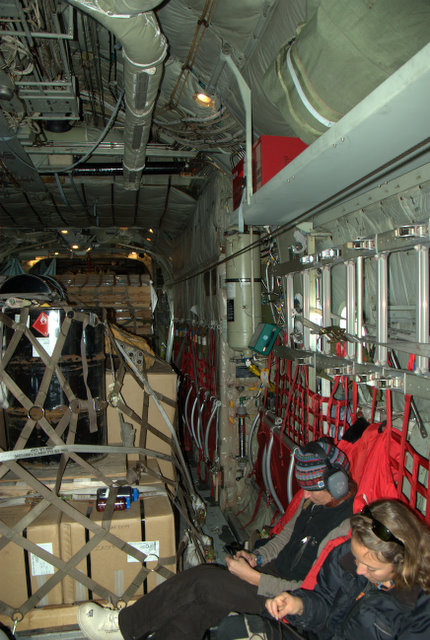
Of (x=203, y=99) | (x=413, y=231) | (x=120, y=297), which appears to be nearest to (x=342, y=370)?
(x=413, y=231)

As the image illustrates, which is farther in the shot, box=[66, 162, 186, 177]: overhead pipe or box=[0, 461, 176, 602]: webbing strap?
box=[66, 162, 186, 177]: overhead pipe

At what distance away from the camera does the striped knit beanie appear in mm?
2510

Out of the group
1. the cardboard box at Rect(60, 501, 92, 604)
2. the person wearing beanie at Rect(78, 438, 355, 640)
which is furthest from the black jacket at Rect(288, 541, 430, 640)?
the cardboard box at Rect(60, 501, 92, 604)

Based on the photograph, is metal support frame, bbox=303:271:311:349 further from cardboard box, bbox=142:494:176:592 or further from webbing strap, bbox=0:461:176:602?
webbing strap, bbox=0:461:176:602

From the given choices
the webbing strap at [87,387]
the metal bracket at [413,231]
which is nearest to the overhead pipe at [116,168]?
the webbing strap at [87,387]

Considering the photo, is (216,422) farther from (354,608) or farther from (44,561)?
(354,608)

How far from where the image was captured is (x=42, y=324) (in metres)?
3.13

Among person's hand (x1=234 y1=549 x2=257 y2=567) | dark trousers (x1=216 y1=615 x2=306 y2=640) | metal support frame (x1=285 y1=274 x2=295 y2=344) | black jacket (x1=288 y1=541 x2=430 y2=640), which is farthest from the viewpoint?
metal support frame (x1=285 y1=274 x2=295 y2=344)

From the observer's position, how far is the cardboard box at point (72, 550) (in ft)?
9.21

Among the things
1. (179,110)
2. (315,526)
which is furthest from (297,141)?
(315,526)

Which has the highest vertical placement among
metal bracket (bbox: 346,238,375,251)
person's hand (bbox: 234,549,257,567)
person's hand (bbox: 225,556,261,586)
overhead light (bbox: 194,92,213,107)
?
overhead light (bbox: 194,92,213,107)

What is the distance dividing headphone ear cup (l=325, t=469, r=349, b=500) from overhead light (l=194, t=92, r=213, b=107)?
3335 millimetres

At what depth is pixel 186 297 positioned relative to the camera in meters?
8.30

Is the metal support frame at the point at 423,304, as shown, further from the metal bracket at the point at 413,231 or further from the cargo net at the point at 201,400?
the cargo net at the point at 201,400
